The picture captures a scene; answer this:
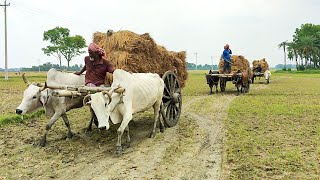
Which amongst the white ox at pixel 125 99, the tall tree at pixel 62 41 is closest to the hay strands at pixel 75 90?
the white ox at pixel 125 99

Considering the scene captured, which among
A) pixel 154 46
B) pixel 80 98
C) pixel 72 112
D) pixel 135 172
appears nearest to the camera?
pixel 135 172

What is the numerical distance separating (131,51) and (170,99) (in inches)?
78.4

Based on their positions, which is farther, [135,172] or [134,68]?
[134,68]

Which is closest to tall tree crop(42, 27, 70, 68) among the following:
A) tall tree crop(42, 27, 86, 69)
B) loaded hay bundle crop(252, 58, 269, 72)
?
tall tree crop(42, 27, 86, 69)

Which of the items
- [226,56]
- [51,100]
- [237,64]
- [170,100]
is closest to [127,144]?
[51,100]

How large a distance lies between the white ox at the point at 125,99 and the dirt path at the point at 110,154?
1.70 ft

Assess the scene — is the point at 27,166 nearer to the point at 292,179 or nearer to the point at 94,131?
the point at 94,131

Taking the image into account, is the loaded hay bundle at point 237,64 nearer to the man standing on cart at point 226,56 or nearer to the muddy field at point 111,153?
the man standing on cart at point 226,56

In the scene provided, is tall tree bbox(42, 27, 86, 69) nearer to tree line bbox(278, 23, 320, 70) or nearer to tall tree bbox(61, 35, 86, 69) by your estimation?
tall tree bbox(61, 35, 86, 69)

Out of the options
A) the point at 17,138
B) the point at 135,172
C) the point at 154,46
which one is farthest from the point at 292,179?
the point at 17,138

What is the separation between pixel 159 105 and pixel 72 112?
540 cm

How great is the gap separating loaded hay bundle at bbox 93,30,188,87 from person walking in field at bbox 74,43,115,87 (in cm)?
46

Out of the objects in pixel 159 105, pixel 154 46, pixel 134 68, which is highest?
pixel 154 46

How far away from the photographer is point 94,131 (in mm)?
9414
